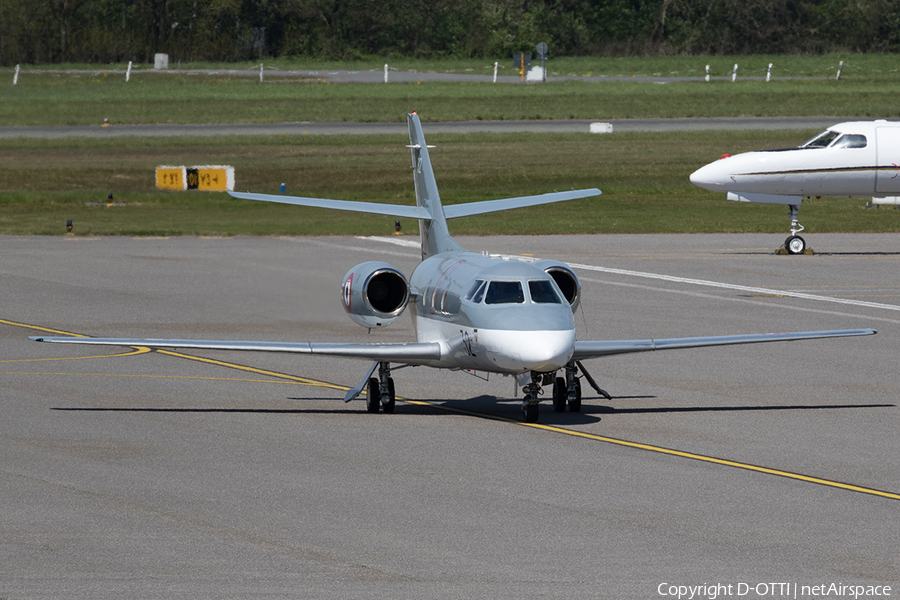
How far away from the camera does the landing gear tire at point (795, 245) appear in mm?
41188

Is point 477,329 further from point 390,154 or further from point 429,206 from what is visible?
point 390,154

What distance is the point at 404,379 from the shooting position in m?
22.6

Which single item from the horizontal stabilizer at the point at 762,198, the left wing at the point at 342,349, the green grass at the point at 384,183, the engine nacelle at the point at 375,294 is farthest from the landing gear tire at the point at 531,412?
the green grass at the point at 384,183

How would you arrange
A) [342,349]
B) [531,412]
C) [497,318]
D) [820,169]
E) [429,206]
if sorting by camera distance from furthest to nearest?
[820,169] < [429,206] < [342,349] < [531,412] < [497,318]

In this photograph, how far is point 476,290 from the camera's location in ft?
59.4

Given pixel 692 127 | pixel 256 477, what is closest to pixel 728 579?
pixel 256 477

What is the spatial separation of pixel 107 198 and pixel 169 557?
4567cm

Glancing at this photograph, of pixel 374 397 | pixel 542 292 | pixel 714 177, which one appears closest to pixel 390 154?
pixel 714 177

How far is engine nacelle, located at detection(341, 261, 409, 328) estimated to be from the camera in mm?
19297

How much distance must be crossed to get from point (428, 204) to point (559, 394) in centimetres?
524

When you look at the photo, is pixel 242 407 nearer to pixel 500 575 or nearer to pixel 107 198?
pixel 500 575

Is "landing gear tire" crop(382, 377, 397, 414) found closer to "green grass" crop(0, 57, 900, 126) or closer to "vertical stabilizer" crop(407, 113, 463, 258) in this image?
"vertical stabilizer" crop(407, 113, 463, 258)

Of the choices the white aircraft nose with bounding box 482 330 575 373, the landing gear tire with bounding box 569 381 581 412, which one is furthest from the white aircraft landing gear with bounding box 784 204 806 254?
the white aircraft nose with bounding box 482 330 575 373

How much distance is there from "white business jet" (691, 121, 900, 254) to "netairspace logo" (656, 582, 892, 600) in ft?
97.1
